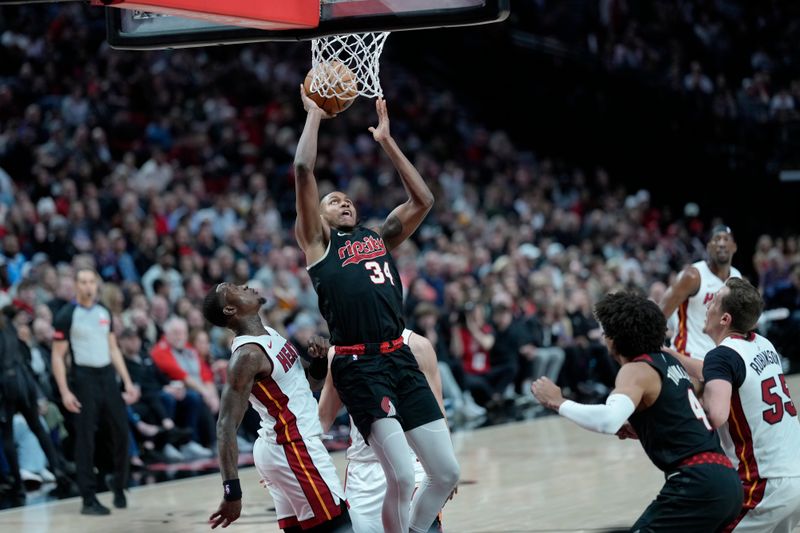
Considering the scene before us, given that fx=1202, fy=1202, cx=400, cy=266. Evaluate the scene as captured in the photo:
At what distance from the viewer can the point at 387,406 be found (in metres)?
5.29

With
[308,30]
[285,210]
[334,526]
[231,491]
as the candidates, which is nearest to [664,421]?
[334,526]

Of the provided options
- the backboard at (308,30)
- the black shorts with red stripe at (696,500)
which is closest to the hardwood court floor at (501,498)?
the black shorts with red stripe at (696,500)

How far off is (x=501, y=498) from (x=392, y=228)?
2996mm

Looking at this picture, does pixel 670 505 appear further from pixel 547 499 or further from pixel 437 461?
pixel 547 499

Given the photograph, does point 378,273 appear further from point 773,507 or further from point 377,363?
point 773,507

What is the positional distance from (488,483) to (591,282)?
6.52m

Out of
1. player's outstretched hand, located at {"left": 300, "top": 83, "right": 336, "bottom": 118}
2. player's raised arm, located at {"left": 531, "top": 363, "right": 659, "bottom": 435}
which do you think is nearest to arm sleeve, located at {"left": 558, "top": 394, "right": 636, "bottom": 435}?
player's raised arm, located at {"left": 531, "top": 363, "right": 659, "bottom": 435}

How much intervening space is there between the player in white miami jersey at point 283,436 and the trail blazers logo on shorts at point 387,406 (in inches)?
12.2

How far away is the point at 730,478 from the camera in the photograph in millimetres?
4512

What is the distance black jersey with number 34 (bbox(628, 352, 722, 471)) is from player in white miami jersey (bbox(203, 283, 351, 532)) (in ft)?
4.66

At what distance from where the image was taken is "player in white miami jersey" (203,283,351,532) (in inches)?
201

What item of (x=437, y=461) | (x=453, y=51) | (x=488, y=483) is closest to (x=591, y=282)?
(x=488, y=483)

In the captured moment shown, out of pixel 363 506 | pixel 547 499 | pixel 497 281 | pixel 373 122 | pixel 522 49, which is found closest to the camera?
pixel 363 506

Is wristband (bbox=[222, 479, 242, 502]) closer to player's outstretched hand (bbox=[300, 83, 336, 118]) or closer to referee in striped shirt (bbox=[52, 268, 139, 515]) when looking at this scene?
player's outstretched hand (bbox=[300, 83, 336, 118])
